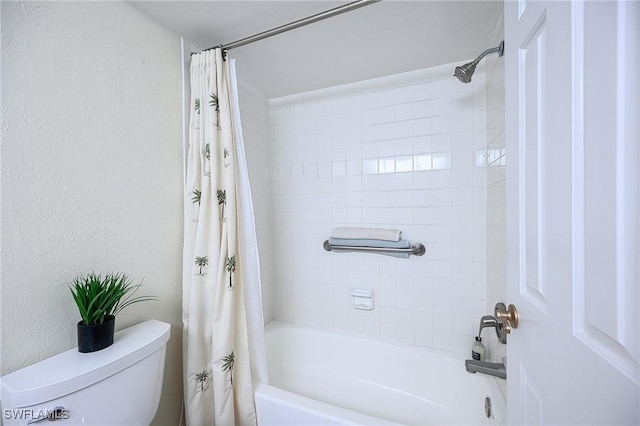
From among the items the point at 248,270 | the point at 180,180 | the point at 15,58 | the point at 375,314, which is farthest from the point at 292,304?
the point at 15,58

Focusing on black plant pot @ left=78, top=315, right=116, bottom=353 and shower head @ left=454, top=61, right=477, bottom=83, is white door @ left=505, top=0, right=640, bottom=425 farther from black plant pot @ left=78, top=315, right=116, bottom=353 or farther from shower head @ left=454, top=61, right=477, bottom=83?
black plant pot @ left=78, top=315, right=116, bottom=353

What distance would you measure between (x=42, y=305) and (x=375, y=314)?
1602 mm

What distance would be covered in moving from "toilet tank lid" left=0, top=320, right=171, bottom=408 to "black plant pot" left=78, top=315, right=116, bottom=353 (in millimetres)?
16

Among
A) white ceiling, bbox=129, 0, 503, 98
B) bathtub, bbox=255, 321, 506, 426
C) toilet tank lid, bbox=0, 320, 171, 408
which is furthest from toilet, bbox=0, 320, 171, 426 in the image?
white ceiling, bbox=129, 0, 503, 98

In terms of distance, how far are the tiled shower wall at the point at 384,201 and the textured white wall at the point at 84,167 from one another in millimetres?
771

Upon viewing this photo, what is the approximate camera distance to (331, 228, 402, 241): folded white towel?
5.30 feet

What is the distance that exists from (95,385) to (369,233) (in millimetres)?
1373

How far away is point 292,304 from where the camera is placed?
6.53 feet

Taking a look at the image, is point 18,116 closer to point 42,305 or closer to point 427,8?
point 42,305

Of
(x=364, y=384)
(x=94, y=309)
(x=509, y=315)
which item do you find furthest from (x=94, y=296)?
(x=364, y=384)

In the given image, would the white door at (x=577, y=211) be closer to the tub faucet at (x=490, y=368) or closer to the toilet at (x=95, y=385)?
the tub faucet at (x=490, y=368)

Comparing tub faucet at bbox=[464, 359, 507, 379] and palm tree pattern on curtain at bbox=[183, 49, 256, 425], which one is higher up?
palm tree pattern on curtain at bbox=[183, 49, 256, 425]

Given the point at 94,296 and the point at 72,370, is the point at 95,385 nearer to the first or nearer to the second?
the point at 72,370

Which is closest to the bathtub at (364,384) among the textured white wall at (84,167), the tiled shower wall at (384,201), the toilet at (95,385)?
the tiled shower wall at (384,201)
